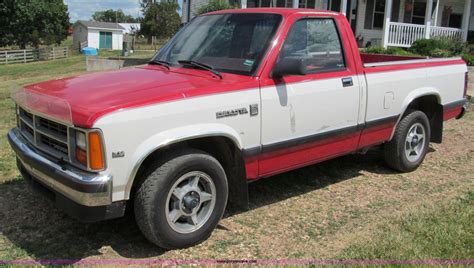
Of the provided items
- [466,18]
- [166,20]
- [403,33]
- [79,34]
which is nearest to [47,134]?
[403,33]

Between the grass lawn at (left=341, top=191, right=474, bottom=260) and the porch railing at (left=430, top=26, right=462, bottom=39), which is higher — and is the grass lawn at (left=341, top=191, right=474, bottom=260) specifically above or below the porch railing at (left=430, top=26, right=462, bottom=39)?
below

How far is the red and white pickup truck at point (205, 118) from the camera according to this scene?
349 cm

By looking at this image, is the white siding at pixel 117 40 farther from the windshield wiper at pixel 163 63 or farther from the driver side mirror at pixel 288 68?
the driver side mirror at pixel 288 68

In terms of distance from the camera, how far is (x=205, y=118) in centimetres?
387

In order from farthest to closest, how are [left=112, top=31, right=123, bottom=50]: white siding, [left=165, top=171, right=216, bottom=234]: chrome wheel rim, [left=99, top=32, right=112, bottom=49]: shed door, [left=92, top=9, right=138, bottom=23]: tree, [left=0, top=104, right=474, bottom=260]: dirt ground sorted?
1. [left=92, top=9, right=138, bottom=23]: tree
2. [left=112, top=31, right=123, bottom=50]: white siding
3. [left=99, top=32, right=112, bottom=49]: shed door
4. [left=0, top=104, right=474, bottom=260]: dirt ground
5. [left=165, top=171, right=216, bottom=234]: chrome wheel rim

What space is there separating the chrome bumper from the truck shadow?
1.80 ft

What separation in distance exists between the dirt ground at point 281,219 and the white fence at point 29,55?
3748cm

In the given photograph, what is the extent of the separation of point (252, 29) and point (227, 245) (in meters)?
1.99

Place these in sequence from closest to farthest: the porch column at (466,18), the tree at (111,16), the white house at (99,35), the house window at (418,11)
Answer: the porch column at (466,18) < the house window at (418,11) < the white house at (99,35) < the tree at (111,16)

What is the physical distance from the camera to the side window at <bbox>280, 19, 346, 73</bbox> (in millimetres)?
4672

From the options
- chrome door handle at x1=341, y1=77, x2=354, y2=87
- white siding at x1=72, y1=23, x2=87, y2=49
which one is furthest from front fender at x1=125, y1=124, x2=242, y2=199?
white siding at x1=72, y1=23, x2=87, y2=49

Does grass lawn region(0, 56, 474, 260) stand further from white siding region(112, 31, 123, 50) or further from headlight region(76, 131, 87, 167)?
white siding region(112, 31, 123, 50)

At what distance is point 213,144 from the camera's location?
4.19 m

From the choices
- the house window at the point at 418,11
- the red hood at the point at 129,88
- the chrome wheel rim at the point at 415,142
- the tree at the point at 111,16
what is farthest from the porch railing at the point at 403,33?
the tree at the point at 111,16
